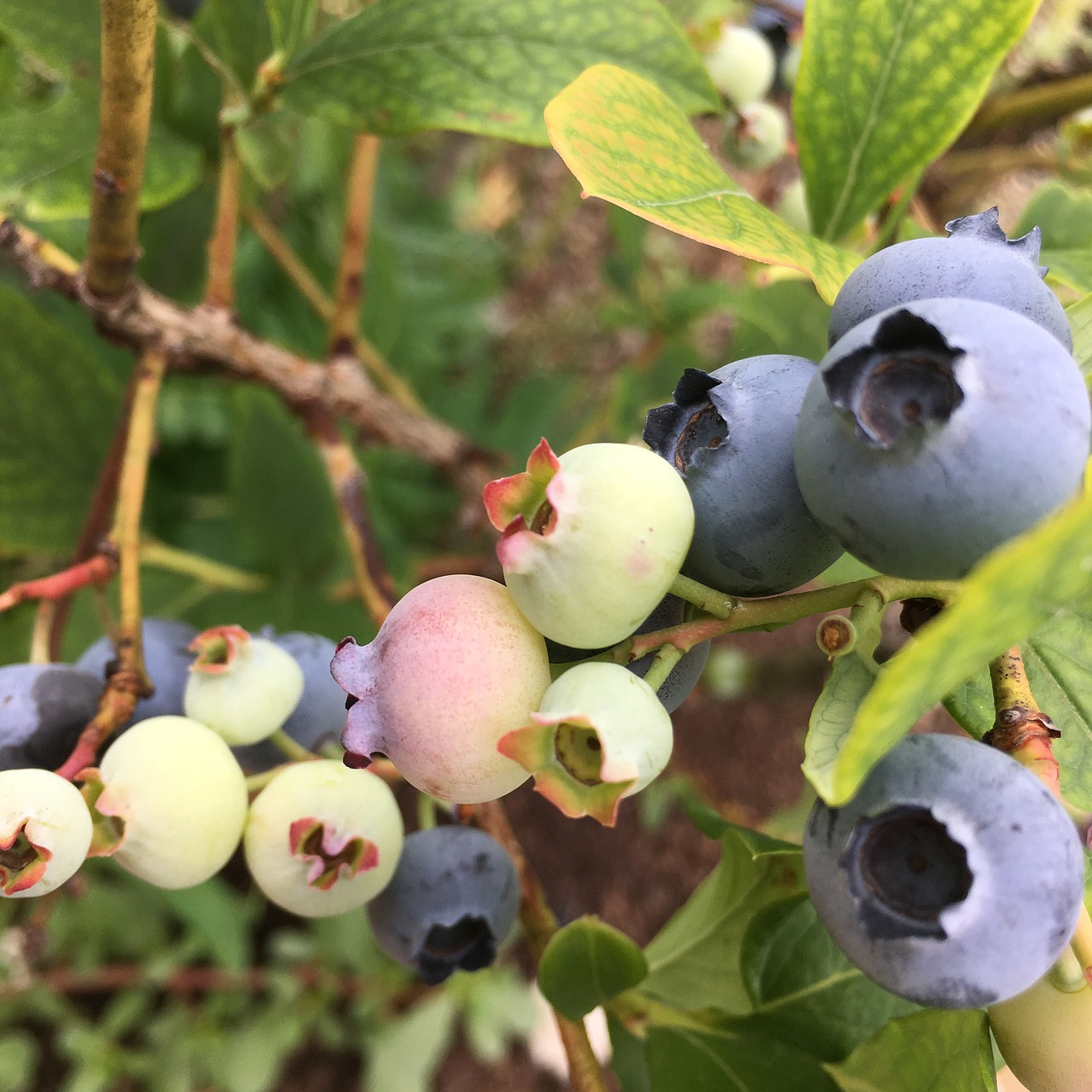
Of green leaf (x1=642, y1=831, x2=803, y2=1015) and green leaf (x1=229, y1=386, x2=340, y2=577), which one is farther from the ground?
green leaf (x1=642, y1=831, x2=803, y2=1015)

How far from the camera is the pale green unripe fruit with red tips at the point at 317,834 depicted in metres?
0.55

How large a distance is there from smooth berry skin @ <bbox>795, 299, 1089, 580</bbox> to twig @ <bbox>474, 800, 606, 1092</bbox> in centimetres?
46

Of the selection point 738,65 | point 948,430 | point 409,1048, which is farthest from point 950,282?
point 409,1048

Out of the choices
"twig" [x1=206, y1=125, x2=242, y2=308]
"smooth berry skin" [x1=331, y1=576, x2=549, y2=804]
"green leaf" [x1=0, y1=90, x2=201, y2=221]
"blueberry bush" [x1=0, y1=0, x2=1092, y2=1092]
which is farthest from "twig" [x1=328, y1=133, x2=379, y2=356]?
"smooth berry skin" [x1=331, y1=576, x2=549, y2=804]

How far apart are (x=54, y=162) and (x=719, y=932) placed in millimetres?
838

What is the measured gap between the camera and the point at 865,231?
0.81 metres

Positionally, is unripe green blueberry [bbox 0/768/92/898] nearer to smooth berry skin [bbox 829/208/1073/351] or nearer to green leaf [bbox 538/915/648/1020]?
green leaf [bbox 538/915/648/1020]

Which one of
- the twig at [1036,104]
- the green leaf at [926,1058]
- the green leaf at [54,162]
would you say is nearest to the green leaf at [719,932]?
the green leaf at [926,1058]

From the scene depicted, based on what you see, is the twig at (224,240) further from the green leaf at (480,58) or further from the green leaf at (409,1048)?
the green leaf at (409,1048)

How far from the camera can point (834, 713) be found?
387mm

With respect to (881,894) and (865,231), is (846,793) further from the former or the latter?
(865,231)

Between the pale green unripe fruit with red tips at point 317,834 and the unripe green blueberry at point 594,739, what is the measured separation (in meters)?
0.24

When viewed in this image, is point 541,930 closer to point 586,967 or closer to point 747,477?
point 586,967

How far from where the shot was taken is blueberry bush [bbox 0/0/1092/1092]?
355mm
